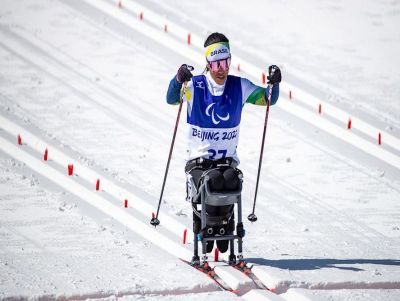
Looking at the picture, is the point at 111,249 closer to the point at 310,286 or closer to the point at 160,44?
the point at 310,286

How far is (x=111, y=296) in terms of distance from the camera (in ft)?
25.3

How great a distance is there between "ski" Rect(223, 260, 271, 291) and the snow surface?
88 millimetres

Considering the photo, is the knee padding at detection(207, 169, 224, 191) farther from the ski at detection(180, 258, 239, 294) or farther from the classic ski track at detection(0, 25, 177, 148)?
the classic ski track at detection(0, 25, 177, 148)

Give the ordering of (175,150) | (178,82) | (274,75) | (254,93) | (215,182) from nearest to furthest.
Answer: (215,182)
(178,82)
(274,75)
(254,93)
(175,150)

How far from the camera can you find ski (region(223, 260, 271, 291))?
819 centimetres

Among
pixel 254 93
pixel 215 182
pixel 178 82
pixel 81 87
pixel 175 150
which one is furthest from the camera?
pixel 81 87

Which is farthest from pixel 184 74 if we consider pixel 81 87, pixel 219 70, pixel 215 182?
pixel 81 87

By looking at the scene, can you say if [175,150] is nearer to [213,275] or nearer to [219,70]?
[219,70]

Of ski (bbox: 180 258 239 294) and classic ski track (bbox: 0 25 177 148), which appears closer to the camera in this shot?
ski (bbox: 180 258 239 294)

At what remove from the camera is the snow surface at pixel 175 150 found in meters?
8.33

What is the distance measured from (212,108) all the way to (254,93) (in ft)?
1.77

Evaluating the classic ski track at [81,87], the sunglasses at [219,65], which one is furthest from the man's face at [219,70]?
the classic ski track at [81,87]

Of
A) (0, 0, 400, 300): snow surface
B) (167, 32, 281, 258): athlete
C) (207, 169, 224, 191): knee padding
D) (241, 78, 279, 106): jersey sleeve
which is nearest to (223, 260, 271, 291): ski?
(0, 0, 400, 300): snow surface

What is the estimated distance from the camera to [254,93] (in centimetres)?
926
